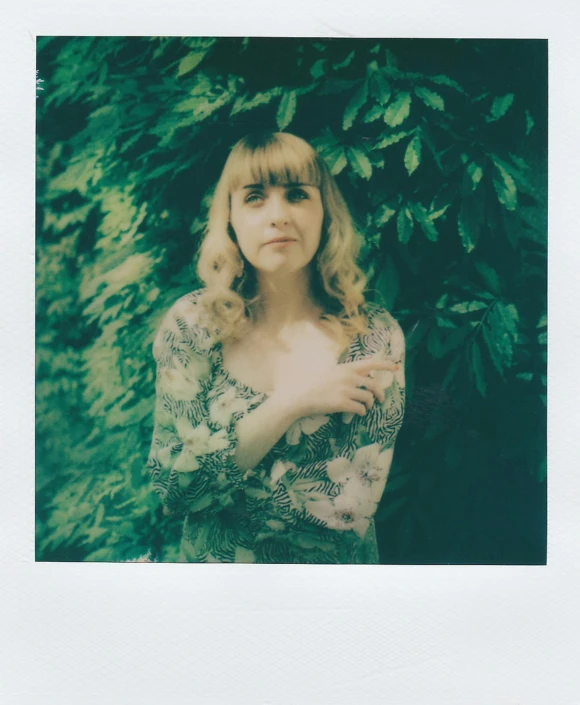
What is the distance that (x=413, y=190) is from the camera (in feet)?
5.73

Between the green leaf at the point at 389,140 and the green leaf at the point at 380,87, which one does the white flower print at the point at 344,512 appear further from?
the green leaf at the point at 380,87

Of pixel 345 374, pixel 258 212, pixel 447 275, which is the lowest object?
pixel 345 374

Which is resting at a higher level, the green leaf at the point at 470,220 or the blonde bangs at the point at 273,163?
the blonde bangs at the point at 273,163

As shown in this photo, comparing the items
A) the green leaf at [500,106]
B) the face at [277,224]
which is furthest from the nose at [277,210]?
the green leaf at [500,106]

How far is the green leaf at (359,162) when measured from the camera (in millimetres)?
1731

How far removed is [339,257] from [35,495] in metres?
0.95

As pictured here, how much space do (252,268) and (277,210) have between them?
5.9 inches

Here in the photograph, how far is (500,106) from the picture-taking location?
5.75 feet

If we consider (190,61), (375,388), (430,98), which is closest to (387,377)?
(375,388)

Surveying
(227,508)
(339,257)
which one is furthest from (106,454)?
(339,257)

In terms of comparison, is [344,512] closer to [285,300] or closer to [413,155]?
[285,300]

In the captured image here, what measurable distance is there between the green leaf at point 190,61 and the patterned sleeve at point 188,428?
55 cm

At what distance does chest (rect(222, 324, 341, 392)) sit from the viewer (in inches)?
67.6
